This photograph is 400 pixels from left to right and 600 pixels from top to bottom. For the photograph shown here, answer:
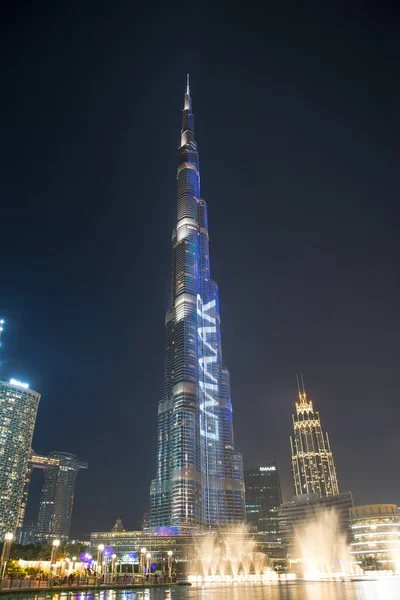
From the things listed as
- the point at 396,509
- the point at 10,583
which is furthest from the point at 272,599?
the point at 396,509

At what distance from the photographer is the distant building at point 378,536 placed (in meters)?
162

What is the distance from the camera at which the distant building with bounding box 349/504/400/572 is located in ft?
531

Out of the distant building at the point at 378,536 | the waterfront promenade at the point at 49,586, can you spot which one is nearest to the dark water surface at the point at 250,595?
the waterfront promenade at the point at 49,586

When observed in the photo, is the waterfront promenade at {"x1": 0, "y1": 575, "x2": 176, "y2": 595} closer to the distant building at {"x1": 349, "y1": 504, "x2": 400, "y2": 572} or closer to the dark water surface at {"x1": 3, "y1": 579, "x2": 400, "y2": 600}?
the dark water surface at {"x1": 3, "y1": 579, "x2": 400, "y2": 600}

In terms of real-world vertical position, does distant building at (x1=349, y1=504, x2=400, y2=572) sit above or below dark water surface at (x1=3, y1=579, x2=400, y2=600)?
above

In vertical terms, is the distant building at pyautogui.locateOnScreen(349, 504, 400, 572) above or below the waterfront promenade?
above

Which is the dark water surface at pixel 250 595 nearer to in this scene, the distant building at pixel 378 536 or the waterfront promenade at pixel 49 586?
the waterfront promenade at pixel 49 586

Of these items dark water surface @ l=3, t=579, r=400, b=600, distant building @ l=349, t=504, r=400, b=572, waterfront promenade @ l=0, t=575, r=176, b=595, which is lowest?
dark water surface @ l=3, t=579, r=400, b=600

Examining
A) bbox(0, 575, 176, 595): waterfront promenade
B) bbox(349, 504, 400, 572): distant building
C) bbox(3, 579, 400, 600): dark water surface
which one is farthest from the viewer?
bbox(349, 504, 400, 572): distant building

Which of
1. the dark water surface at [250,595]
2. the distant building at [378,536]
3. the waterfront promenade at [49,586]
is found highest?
the distant building at [378,536]

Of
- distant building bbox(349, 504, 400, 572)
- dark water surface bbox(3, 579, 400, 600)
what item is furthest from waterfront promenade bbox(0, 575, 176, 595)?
distant building bbox(349, 504, 400, 572)

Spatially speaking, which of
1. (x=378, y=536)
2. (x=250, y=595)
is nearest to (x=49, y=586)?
(x=250, y=595)

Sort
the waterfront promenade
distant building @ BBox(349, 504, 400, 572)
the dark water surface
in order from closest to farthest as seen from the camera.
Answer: the dark water surface < the waterfront promenade < distant building @ BBox(349, 504, 400, 572)

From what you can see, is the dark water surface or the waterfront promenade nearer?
the dark water surface
